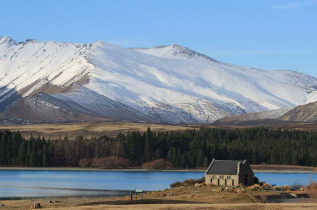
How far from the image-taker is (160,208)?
72.4 m

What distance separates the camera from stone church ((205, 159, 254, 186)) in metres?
121

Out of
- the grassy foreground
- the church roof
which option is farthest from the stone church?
the grassy foreground

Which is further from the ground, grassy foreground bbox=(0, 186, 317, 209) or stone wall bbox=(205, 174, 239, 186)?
stone wall bbox=(205, 174, 239, 186)

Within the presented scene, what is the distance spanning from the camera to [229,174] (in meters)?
122

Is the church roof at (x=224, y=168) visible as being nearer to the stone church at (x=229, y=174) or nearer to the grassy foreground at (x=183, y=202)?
the stone church at (x=229, y=174)

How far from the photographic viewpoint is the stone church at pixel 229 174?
4776 inches

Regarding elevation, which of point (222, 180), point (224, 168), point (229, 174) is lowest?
point (222, 180)

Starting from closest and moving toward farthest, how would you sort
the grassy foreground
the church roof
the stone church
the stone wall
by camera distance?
the grassy foreground
the stone wall
the stone church
the church roof

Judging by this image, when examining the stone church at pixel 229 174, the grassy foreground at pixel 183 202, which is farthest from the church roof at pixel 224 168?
the grassy foreground at pixel 183 202

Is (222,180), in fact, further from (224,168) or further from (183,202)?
(183,202)

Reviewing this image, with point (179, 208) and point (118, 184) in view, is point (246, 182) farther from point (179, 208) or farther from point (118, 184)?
point (179, 208)

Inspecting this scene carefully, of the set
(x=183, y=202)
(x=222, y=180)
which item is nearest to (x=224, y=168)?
(x=222, y=180)

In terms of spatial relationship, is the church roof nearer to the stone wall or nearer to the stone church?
the stone church

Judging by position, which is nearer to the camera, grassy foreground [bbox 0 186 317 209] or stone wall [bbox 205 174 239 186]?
grassy foreground [bbox 0 186 317 209]
